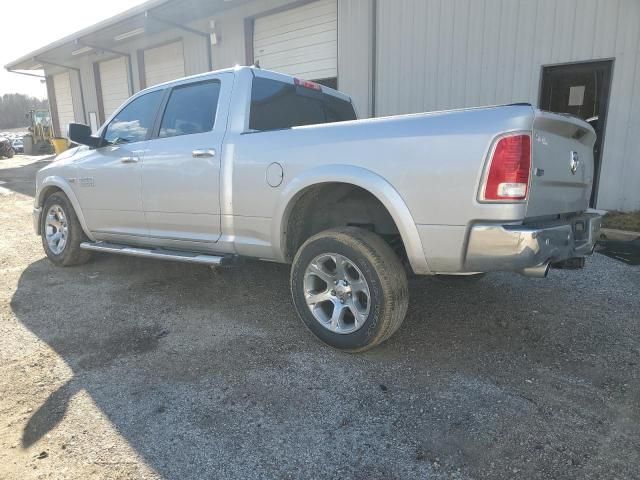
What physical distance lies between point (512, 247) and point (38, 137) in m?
32.6

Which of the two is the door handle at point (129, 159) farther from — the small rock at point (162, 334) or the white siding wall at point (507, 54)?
the white siding wall at point (507, 54)

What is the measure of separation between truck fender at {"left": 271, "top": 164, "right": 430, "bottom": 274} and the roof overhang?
29.7ft

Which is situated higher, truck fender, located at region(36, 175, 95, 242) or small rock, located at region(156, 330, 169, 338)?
truck fender, located at region(36, 175, 95, 242)

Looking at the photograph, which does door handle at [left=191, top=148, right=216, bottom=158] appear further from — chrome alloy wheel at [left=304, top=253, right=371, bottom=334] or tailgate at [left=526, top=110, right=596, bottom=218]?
tailgate at [left=526, top=110, right=596, bottom=218]

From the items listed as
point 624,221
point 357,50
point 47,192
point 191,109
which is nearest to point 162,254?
point 191,109

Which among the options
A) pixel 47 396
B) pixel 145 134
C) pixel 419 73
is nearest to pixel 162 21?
pixel 419 73

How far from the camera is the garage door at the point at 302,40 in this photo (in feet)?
31.2

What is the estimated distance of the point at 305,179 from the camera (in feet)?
10.1

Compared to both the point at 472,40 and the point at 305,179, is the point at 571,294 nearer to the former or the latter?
the point at 305,179

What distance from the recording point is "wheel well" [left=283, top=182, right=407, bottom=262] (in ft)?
10.6

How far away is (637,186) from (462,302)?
14.6ft

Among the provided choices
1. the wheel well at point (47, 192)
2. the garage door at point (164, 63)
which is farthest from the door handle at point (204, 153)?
the garage door at point (164, 63)

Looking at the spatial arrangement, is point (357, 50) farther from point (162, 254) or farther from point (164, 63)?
point (164, 63)

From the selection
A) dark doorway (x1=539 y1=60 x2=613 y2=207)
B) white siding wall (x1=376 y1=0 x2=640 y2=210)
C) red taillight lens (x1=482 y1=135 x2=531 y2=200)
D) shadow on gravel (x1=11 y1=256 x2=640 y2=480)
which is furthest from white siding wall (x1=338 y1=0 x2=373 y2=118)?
red taillight lens (x1=482 y1=135 x2=531 y2=200)
